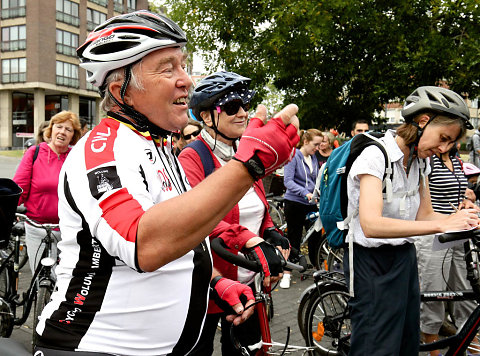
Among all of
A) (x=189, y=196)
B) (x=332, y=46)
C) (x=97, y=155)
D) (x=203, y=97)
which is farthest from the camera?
(x=332, y=46)

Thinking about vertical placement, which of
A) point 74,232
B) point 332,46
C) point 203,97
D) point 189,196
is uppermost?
point 332,46

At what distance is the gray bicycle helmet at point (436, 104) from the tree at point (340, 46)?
7445 mm

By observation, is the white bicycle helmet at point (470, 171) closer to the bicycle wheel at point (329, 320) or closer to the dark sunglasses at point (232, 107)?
the bicycle wheel at point (329, 320)

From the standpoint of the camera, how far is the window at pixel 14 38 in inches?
1699

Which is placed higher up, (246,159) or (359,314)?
(246,159)

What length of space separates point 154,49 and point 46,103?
178ft

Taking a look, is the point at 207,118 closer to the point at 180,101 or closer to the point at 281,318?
the point at 180,101

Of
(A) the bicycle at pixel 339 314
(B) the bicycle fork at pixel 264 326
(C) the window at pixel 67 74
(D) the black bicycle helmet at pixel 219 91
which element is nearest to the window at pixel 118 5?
(C) the window at pixel 67 74

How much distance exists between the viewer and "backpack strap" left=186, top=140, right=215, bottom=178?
2.51 m

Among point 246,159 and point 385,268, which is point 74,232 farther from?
point 385,268

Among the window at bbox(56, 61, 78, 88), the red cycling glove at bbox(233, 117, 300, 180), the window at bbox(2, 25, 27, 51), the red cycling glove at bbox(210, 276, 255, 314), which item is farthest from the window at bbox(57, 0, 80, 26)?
the red cycling glove at bbox(233, 117, 300, 180)

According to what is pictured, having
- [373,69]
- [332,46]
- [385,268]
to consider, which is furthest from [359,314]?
[332,46]

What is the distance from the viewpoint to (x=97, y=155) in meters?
1.26

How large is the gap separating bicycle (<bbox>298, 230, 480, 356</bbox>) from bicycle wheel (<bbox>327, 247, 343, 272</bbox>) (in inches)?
96.5
